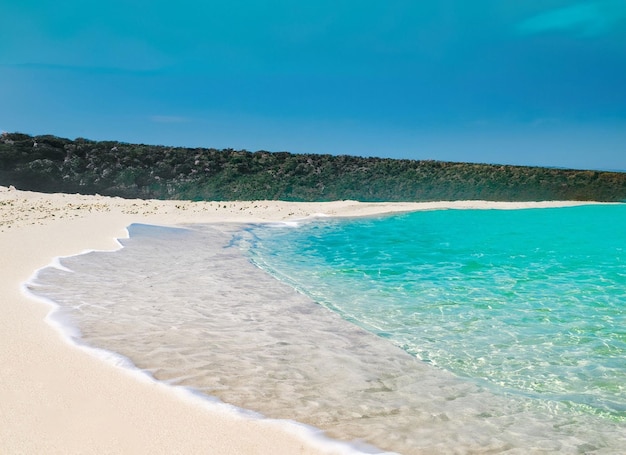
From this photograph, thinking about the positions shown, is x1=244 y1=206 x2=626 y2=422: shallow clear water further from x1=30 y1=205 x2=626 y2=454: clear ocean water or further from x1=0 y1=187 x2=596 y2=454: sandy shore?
x1=0 y1=187 x2=596 y2=454: sandy shore

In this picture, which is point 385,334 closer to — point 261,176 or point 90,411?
point 90,411

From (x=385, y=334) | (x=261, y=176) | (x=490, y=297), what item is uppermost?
(x=261, y=176)

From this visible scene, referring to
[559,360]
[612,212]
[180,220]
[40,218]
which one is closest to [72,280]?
[559,360]

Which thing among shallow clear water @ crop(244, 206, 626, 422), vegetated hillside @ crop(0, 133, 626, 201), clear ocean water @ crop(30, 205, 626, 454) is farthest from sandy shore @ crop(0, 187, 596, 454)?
vegetated hillside @ crop(0, 133, 626, 201)

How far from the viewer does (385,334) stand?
5883mm

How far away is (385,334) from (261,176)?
88.6 feet

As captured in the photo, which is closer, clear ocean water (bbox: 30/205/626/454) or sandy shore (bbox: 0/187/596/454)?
sandy shore (bbox: 0/187/596/454)

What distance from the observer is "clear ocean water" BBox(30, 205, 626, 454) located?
12.4ft

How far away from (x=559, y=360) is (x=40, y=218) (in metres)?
14.4

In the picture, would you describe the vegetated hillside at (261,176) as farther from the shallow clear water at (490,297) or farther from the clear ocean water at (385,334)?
the clear ocean water at (385,334)

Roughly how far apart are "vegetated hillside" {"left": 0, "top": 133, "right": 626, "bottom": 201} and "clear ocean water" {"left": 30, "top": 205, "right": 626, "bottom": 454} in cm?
1894

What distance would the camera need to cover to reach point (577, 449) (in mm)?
3416

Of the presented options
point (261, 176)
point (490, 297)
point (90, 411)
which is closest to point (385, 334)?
point (490, 297)

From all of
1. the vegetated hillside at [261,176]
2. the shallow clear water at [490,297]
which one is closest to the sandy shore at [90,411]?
the shallow clear water at [490,297]
